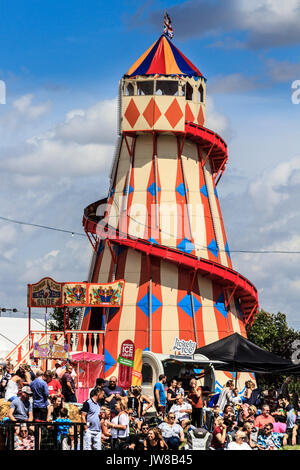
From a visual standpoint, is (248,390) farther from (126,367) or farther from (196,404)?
(126,367)

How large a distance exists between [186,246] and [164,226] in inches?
59.0

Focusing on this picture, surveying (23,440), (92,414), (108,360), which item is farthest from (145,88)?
(23,440)

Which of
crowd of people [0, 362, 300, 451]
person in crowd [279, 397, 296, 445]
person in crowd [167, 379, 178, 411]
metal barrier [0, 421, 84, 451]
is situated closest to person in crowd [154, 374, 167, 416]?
crowd of people [0, 362, 300, 451]

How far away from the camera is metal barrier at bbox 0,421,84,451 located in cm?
1709

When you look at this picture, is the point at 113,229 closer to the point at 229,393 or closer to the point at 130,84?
the point at 130,84

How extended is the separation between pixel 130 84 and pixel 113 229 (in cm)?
754

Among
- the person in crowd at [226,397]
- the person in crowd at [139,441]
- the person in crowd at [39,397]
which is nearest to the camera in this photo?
the person in crowd at [139,441]

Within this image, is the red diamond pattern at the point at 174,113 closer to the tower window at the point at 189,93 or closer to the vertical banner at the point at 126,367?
the tower window at the point at 189,93

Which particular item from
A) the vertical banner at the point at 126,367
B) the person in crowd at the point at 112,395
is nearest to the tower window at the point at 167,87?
the vertical banner at the point at 126,367

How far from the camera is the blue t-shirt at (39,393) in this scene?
68.0 ft

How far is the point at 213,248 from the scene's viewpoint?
1879 inches

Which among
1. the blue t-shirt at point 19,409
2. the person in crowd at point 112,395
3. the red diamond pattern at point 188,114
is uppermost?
the red diamond pattern at point 188,114

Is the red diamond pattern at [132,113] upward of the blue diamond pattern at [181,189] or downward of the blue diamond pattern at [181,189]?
upward
